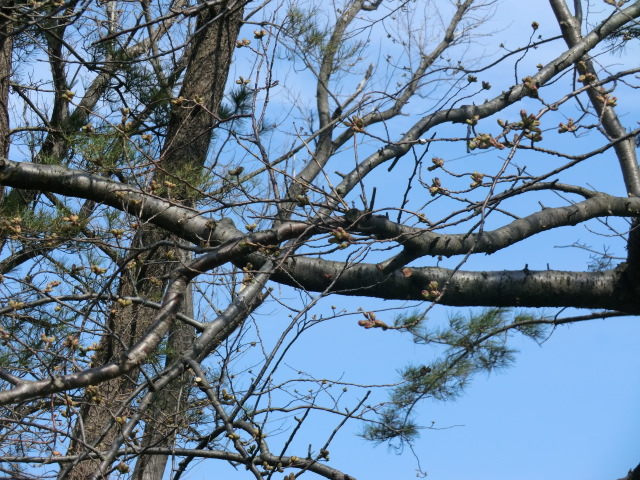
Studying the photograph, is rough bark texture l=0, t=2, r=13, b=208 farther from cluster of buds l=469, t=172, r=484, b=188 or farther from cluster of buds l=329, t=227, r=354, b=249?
cluster of buds l=469, t=172, r=484, b=188

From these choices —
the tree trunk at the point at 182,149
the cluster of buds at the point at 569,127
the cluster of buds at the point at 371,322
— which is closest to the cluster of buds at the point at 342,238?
the cluster of buds at the point at 371,322

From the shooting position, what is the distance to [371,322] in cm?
254

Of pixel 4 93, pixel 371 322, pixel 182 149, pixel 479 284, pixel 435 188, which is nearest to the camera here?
pixel 371 322

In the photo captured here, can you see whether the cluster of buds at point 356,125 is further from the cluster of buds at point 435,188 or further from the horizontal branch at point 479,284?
the horizontal branch at point 479,284

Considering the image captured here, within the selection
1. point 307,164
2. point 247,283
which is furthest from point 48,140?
point 247,283

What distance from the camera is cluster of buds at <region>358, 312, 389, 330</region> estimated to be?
251 cm

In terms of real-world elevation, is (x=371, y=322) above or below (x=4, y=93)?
below

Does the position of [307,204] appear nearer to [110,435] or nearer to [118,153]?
[118,153]

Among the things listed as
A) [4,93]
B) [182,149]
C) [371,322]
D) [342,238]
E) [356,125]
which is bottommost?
[371,322]

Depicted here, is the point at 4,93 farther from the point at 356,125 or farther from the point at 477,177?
the point at 477,177

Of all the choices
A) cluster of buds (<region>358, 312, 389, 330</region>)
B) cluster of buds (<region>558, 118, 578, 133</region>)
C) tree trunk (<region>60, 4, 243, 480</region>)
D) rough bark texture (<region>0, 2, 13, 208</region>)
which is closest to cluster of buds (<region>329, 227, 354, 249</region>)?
cluster of buds (<region>358, 312, 389, 330</region>)

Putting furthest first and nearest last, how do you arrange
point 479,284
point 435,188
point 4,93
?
1. point 4,93
2. point 479,284
3. point 435,188

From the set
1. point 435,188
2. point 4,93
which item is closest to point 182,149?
point 4,93

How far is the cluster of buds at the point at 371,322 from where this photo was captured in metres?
2.51
